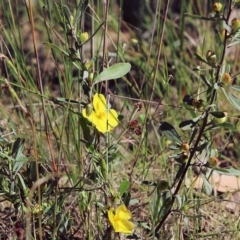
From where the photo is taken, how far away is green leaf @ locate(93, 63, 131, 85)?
1330 mm

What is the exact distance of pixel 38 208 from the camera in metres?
1.43

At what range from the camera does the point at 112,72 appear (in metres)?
1.34

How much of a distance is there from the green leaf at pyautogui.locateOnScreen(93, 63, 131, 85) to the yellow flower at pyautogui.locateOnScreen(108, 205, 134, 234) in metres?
0.28

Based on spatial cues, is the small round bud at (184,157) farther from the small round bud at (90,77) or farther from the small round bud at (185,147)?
the small round bud at (90,77)

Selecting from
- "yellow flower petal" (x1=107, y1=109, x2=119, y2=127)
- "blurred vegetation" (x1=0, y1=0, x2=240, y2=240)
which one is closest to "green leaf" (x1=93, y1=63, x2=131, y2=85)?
"blurred vegetation" (x1=0, y1=0, x2=240, y2=240)

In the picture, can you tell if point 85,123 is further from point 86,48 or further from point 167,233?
point 86,48

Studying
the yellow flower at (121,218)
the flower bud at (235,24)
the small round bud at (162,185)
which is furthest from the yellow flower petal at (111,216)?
the flower bud at (235,24)

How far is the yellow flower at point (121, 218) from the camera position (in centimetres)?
136

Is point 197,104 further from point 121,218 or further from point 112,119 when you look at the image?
point 121,218

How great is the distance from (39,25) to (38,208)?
2.25 meters

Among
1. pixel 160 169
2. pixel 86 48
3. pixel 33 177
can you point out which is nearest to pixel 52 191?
pixel 33 177

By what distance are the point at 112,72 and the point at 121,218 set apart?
32 centimetres

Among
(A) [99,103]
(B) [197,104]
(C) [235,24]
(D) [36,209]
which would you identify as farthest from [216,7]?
(D) [36,209]

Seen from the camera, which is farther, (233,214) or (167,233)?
(233,214)
